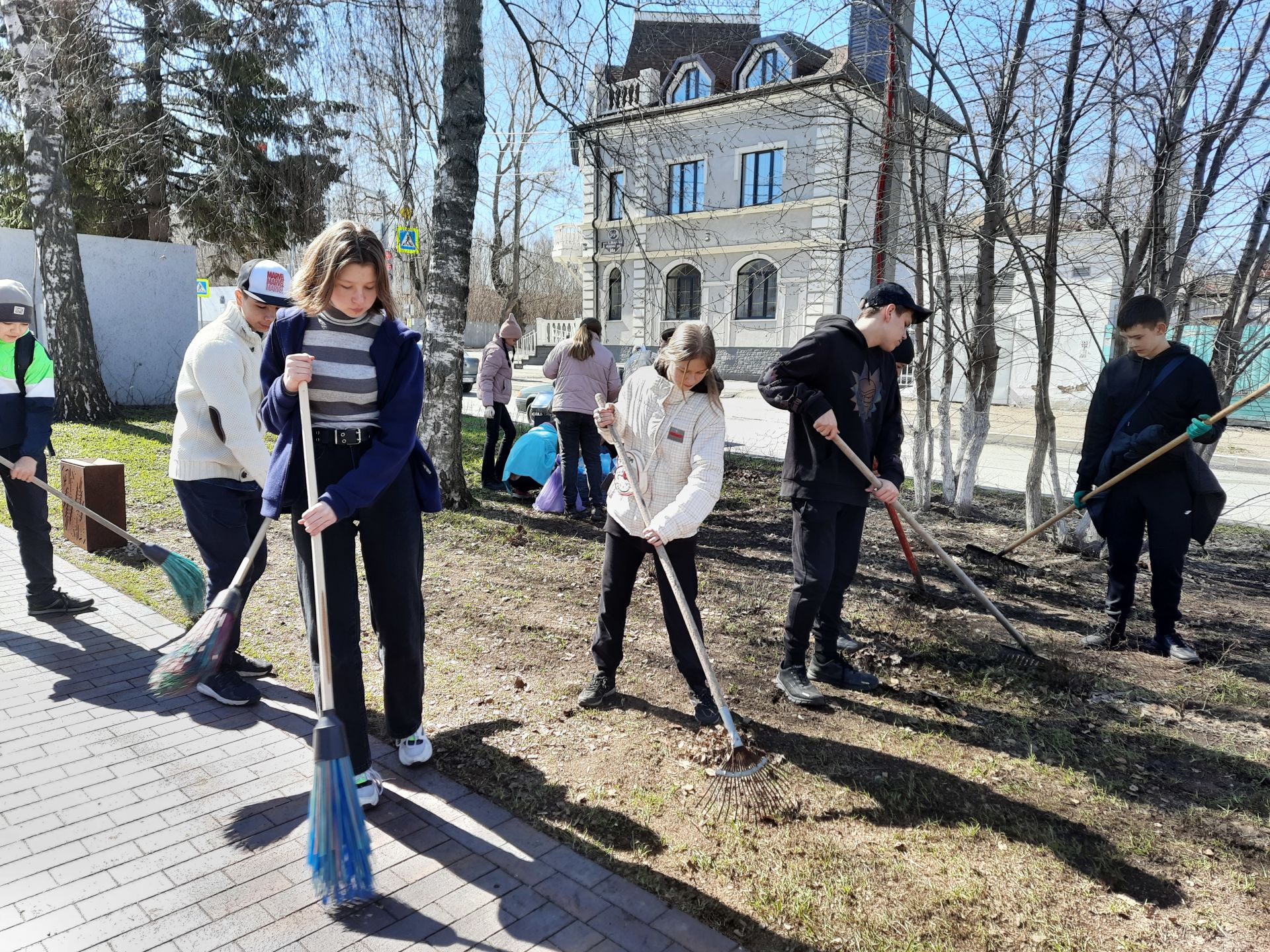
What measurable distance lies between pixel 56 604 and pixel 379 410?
3398mm

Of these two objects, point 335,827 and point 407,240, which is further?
point 407,240

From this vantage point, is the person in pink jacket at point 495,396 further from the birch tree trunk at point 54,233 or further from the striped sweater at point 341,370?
the birch tree trunk at point 54,233

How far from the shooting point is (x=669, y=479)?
3.65 metres

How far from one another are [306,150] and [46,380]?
29.7 ft

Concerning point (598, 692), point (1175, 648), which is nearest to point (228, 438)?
point (598, 692)

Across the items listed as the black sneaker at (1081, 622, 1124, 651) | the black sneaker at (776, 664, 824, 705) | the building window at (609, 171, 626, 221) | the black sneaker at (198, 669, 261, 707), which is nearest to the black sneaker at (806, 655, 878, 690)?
the black sneaker at (776, 664, 824, 705)

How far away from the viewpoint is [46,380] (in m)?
4.75

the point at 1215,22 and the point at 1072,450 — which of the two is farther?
the point at 1072,450

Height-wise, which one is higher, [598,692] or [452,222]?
[452,222]

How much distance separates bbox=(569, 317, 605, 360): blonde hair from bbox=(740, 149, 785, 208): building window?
22.1 m

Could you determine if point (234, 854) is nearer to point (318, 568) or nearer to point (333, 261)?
point (318, 568)

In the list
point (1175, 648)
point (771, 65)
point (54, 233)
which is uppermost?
point (771, 65)

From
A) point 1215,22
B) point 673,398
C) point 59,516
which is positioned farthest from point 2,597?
point 1215,22

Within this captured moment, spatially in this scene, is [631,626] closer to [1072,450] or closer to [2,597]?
[2,597]
